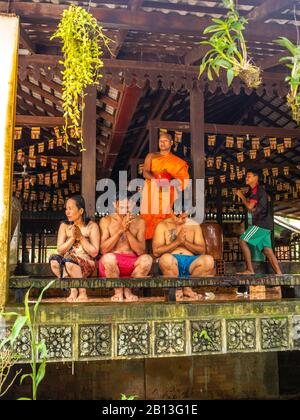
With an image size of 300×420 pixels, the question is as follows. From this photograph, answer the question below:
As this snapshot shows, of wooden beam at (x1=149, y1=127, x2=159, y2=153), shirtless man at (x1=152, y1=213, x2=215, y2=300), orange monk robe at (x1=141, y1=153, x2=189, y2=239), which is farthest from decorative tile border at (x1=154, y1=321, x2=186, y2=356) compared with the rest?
wooden beam at (x1=149, y1=127, x2=159, y2=153)

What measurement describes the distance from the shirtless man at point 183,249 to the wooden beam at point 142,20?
204cm

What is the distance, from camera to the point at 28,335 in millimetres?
3484

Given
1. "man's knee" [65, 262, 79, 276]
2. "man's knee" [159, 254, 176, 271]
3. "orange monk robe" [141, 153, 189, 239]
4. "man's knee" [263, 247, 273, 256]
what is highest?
"orange monk robe" [141, 153, 189, 239]

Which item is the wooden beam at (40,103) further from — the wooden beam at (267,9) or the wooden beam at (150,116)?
the wooden beam at (267,9)

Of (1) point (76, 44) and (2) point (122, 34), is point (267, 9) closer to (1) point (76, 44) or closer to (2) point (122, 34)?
(2) point (122, 34)

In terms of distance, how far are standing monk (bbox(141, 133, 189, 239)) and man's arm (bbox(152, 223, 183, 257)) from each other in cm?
117

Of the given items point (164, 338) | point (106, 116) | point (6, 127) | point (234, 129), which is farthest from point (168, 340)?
point (234, 129)

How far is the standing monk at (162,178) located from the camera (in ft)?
20.1

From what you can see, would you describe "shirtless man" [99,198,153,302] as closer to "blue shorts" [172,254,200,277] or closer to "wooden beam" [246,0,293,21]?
"blue shorts" [172,254,200,277]

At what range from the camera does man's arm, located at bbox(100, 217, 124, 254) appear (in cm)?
474

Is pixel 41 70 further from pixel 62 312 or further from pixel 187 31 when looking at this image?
pixel 62 312

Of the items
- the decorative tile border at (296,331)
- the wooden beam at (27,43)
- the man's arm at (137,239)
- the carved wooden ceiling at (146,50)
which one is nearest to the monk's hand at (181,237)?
the man's arm at (137,239)

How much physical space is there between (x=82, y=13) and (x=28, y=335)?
2.80m

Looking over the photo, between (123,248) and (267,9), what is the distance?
2.97 m
